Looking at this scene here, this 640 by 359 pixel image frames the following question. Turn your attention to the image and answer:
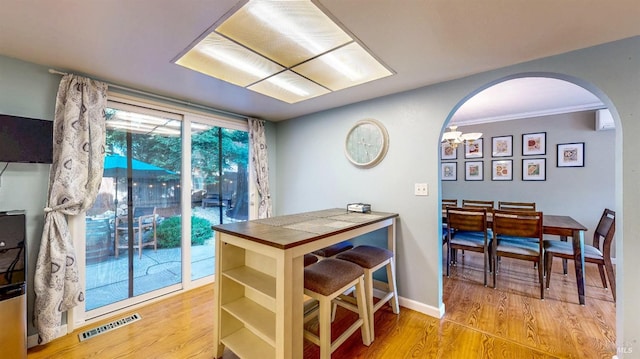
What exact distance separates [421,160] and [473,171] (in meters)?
2.79

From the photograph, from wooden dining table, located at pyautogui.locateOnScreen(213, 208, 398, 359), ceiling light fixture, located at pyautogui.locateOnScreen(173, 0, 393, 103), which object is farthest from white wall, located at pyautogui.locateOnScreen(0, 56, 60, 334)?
wooden dining table, located at pyautogui.locateOnScreen(213, 208, 398, 359)

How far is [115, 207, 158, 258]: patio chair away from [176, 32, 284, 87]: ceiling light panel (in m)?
1.62

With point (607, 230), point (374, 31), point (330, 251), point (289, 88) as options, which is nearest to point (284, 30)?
point (374, 31)

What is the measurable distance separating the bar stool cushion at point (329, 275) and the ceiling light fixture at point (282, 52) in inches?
62.3

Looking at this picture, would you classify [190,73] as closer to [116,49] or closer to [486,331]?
[116,49]

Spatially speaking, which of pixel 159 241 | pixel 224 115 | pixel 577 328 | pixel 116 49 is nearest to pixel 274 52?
pixel 116 49

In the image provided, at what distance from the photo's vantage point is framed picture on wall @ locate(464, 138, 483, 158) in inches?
173

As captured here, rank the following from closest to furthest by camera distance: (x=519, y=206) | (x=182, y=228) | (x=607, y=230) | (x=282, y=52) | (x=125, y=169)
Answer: (x=282, y=52) < (x=125, y=169) < (x=607, y=230) < (x=182, y=228) < (x=519, y=206)

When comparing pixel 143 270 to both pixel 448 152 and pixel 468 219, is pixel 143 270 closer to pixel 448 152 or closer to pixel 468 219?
pixel 468 219

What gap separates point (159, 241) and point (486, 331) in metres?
3.28

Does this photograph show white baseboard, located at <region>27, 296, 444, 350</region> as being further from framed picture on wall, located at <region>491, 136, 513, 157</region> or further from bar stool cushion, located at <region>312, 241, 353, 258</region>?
framed picture on wall, located at <region>491, 136, 513, 157</region>

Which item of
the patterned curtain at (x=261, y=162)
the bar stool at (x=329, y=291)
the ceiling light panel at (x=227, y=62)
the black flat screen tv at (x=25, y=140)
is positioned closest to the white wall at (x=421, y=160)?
the patterned curtain at (x=261, y=162)

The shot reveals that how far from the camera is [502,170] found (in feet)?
13.7

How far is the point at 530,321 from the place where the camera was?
6.93ft
